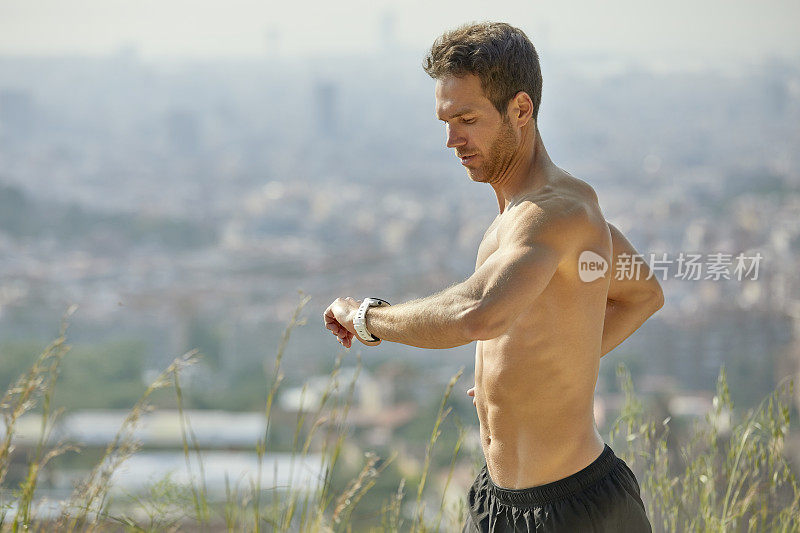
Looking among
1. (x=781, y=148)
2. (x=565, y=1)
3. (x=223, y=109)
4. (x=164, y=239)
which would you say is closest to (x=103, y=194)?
(x=164, y=239)

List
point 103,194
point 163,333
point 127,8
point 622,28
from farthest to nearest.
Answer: point 127,8 < point 622,28 < point 103,194 < point 163,333

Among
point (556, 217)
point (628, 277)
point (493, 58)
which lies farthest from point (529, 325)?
point (493, 58)

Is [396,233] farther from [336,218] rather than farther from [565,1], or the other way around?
[565,1]

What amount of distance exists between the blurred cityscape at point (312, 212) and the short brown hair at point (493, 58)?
12.0 meters

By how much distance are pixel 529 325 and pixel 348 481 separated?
0.87m

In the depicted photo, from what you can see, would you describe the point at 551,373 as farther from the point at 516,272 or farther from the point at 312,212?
the point at 312,212

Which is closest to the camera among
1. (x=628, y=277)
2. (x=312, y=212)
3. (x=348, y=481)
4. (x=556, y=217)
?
(x=556, y=217)

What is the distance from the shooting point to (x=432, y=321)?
3.67 ft

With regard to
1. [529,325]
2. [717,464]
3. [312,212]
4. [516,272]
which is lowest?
[312,212]

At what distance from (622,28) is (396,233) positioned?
1330cm

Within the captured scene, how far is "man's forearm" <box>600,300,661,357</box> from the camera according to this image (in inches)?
59.7

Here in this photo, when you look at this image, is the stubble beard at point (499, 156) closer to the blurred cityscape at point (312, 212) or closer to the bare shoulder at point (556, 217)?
the bare shoulder at point (556, 217)

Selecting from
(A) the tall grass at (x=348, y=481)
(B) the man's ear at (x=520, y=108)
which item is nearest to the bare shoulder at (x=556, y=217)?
(B) the man's ear at (x=520, y=108)

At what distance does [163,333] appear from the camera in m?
22.6
